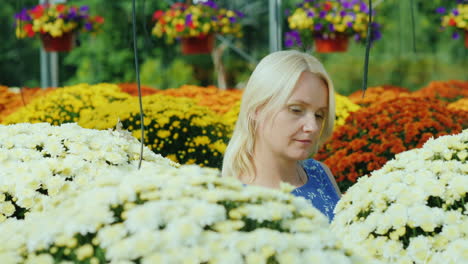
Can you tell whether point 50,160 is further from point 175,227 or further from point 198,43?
point 198,43

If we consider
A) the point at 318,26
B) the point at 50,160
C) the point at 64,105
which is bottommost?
the point at 64,105

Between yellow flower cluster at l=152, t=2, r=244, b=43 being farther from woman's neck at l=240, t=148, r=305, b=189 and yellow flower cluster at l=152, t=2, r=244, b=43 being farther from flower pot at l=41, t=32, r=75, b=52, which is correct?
woman's neck at l=240, t=148, r=305, b=189

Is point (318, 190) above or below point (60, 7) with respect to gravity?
below

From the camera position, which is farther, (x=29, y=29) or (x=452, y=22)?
(x=29, y=29)

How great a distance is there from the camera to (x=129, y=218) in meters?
1.28

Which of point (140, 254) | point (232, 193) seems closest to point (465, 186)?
point (232, 193)

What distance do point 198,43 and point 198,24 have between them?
0.35m

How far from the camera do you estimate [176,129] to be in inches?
165

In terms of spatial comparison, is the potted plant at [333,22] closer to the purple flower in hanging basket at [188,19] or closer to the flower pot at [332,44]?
the flower pot at [332,44]

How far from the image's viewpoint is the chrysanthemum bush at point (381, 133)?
3865 mm

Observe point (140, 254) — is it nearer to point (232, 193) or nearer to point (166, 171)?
point (232, 193)

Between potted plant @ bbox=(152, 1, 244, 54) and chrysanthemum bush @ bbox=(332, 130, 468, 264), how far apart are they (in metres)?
5.79

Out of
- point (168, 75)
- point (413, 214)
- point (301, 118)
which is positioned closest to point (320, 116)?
point (301, 118)

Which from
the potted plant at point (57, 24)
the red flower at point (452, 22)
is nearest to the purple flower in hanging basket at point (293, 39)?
the red flower at point (452, 22)
